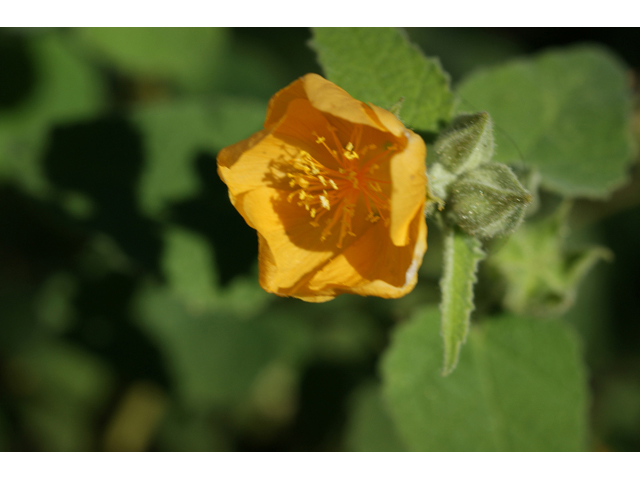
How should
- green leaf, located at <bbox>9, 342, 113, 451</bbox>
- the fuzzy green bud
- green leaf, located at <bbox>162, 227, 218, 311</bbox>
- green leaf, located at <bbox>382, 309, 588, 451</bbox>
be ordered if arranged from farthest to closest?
1. green leaf, located at <bbox>9, 342, 113, 451</bbox>
2. green leaf, located at <bbox>162, 227, 218, 311</bbox>
3. green leaf, located at <bbox>382, 309, 588, 451</bbox>
4. the fuzzy green bud

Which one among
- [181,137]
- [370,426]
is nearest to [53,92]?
[181,137]

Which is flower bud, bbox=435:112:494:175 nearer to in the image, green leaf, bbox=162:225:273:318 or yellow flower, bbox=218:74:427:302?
yellow flower, bbox=218:74:427:302

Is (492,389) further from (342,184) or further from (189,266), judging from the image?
(189,266)

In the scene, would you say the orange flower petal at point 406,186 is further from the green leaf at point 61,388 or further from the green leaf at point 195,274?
the green leaf at point 61,388

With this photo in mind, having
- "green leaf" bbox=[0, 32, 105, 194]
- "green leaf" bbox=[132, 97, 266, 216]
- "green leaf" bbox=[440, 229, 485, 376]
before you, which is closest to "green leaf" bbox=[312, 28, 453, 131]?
"green leaf" bbox=[440, 229, 485, 376]

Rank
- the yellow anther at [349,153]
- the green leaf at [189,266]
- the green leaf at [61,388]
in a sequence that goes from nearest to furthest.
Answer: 1. the yellow anther at [349,153]
2. the green leaf at [189,266]
3. the green leaf at [61,388]

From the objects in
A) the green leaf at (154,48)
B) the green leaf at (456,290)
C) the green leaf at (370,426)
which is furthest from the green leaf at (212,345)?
the green leaf at (456,290)

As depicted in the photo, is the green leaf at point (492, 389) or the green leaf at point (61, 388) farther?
the green leaf at point (61, 388)
